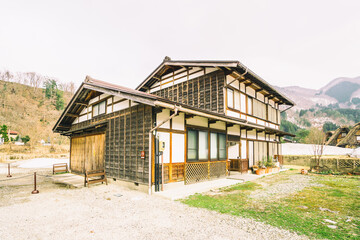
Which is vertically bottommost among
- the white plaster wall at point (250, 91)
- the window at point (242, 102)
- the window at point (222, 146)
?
the window at point (222, 146)

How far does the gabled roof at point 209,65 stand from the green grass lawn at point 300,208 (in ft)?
21.0

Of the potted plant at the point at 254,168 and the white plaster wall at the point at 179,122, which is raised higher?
the white plaster wall at the point at 179,122

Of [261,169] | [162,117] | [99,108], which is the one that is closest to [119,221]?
[162,117]

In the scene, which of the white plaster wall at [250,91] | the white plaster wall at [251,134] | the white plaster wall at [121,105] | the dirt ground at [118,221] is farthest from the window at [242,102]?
the dirt ground at [118,221]

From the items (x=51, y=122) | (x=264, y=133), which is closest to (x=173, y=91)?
(x=264, y=133)

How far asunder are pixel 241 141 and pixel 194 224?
29.8 feet

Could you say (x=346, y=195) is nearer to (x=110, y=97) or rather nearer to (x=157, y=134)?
(x=157, y=134)

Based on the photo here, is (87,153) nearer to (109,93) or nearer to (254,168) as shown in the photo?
(109,93)

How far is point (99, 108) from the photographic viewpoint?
38.1ft

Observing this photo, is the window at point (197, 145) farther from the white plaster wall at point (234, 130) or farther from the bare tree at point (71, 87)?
the bare tree at point (71, 87)

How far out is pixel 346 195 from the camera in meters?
7.21

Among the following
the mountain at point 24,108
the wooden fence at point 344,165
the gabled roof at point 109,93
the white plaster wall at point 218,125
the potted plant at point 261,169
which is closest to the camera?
the gabled roof at point 109,93

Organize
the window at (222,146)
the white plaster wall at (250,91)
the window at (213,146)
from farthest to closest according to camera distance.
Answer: the white plaster wall at (250,91), the window at (222,146), the window at (213,146)

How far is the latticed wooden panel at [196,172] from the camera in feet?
28.0
